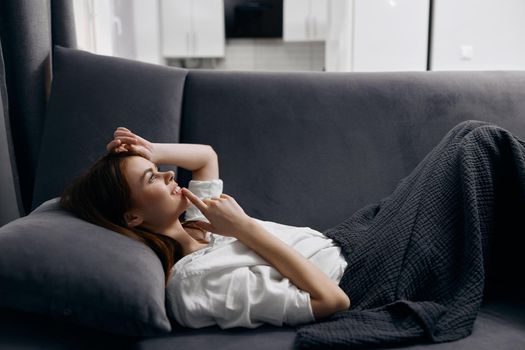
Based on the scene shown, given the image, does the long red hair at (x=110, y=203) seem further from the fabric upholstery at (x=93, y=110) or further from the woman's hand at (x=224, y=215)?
the fabric upholstery at (x=93, y=110)

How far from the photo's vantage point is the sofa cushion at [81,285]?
0.90 m

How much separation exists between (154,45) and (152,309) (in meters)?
4.27

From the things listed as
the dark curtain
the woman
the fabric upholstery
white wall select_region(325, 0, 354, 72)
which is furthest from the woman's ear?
white wall select_region(325, 0, 354, 72)

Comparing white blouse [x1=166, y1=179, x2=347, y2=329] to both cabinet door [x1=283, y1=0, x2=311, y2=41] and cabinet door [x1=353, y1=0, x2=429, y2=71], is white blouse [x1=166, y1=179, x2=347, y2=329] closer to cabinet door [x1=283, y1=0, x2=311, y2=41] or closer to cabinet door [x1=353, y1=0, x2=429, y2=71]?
cabinet door [x1=353, y1=0, x2=429, y2=71]

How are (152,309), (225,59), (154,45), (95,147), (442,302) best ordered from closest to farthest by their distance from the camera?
(152,309) < (442,302) < (95,147) < (154,45) < (225,59)

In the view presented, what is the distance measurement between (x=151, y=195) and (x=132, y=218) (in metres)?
0.07

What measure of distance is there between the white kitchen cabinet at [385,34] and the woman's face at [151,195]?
296 centimetres

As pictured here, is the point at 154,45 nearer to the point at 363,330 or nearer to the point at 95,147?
the point at 95,147

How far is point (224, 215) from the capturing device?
3.56ft

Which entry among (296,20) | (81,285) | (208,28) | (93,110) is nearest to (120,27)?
(208,28)

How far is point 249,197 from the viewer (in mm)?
1509

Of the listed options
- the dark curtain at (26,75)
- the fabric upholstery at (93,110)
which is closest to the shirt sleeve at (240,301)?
the fabric upholstery at (93,110)

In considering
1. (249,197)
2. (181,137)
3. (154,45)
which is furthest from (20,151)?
(154,45)

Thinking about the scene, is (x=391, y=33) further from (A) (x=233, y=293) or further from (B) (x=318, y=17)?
(A) (x=233, y=293)
